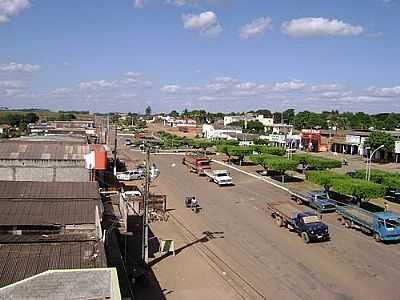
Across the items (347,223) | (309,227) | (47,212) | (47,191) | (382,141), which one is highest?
(382,141)

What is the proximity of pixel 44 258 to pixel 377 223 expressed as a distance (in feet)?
63.4

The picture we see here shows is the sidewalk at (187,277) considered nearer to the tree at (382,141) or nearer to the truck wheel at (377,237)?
the truck wheel at (377,237)

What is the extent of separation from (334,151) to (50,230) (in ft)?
246

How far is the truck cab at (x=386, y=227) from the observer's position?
2516 centimetres

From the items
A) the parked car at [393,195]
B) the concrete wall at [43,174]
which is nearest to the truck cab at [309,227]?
the parked car at [393,195]

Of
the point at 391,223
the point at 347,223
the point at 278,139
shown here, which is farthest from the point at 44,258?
the point at 278,139

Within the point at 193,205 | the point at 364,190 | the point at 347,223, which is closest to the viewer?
the point at 347,223

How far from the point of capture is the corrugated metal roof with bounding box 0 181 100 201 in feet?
73.7

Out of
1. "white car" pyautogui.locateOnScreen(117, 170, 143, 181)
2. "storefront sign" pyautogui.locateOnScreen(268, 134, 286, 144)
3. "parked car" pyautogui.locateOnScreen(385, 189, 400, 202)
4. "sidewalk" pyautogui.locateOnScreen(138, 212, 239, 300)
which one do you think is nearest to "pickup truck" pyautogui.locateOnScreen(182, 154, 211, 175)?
"white car" pyautogui.locateOnScreen(117, 170, 143, 181)

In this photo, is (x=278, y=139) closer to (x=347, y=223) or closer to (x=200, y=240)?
(x=347, y=223)

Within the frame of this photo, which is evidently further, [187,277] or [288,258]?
[288,258]

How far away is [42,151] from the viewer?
3600 cm

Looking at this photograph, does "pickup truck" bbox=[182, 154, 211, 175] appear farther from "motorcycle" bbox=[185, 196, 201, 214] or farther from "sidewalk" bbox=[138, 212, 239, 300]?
"sidewalk" bbox=[138, 212, 239, 300]

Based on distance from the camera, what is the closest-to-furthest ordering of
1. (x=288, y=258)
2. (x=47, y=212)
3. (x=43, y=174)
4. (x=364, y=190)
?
(x=47, y=212) → (x=288, y=258) → (x=364, y=190) → (x=43, y=174)
